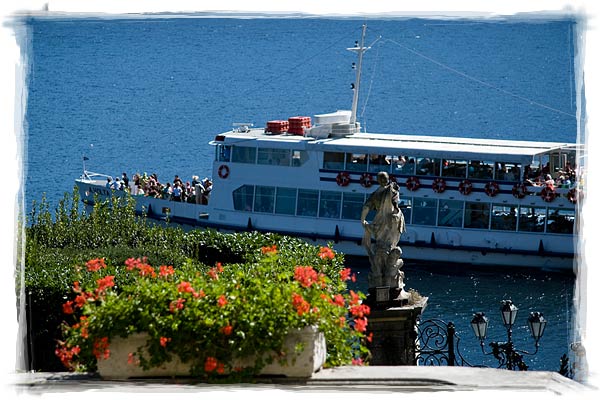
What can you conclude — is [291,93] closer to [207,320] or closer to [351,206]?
[351,206]

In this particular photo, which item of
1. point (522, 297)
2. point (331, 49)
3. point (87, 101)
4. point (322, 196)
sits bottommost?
point (522, 297)

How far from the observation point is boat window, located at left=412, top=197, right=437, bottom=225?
4875 centimetres

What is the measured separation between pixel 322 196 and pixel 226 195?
3.92m

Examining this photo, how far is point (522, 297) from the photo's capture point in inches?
1762

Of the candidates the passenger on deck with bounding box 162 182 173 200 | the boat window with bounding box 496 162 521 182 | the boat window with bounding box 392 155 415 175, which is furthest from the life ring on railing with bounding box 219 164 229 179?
the boat window with bounding box 496 162 521 182

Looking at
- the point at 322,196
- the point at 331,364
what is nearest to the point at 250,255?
the point at 331,364

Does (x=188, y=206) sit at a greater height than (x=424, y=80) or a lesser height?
lesser

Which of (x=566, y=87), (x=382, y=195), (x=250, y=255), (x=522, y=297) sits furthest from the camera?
(x=566, y=87)

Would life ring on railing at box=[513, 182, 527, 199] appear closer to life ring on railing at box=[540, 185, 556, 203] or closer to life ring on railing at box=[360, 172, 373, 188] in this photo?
life ring on railing at box=[540, 185, 556, 203]

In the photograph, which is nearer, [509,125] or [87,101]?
[509,125]

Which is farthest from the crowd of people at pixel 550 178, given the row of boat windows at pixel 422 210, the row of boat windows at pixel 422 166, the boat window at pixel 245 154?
the boat window at pixel 245 154

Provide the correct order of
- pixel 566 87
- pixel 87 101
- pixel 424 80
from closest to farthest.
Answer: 1. pixel 87 101
2. pixel 566 87
3. pixel 424 80

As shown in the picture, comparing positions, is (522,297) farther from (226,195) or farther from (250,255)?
(250,255)

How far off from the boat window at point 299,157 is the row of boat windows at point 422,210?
1.09 meters
